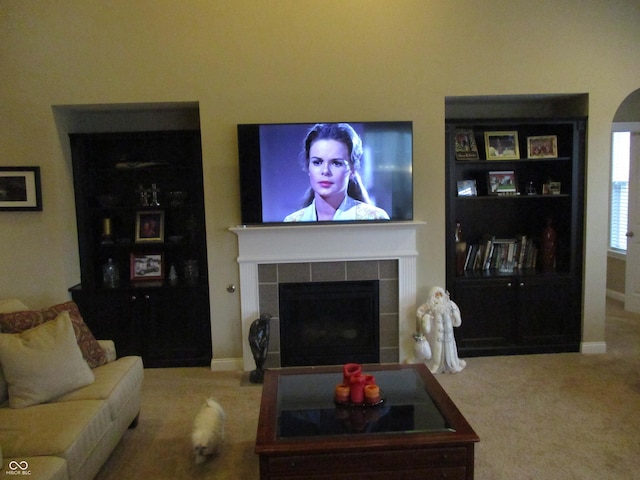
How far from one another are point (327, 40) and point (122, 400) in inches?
120

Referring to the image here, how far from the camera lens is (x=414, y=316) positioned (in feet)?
13.9

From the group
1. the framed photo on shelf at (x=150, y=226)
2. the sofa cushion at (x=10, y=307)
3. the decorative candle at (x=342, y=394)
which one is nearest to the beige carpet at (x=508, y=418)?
the decorative candle at (x=342, y=394)

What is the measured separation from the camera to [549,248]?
4484 mm

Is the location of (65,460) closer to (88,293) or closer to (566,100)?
(88,293)

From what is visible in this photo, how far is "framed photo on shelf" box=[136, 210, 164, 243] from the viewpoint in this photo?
4557 millimetres

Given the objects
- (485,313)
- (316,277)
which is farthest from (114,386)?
(485,313)

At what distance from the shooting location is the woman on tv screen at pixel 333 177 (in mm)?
3986

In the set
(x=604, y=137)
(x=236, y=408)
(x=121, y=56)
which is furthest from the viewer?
(x=604, y=137)

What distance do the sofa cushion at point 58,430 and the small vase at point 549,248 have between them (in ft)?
12.4

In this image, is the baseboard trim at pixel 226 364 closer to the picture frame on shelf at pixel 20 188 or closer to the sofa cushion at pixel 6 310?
the sofa cushion at pixel 6 310

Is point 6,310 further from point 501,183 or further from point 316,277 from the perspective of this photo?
point 501,183

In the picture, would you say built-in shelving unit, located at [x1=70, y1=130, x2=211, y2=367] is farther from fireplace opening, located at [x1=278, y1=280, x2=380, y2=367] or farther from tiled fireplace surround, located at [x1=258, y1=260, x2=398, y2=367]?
fireplace opening, located at [x1=278, y1=280, x2=380, y2=367]

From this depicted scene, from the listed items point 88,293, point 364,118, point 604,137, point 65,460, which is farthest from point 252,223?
point 604,137

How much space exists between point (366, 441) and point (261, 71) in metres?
3.00
